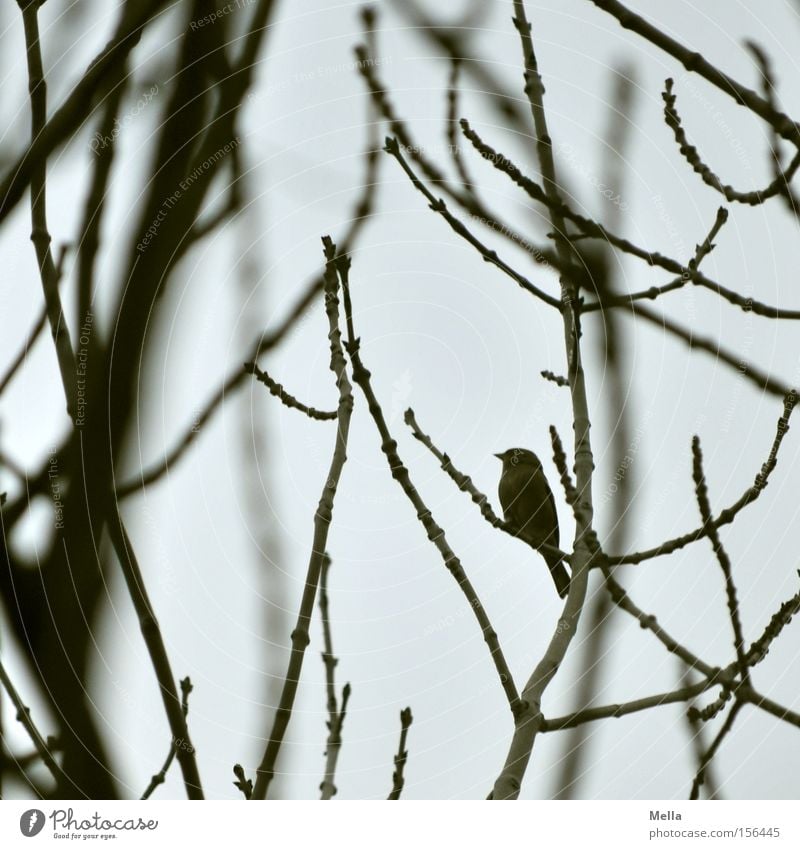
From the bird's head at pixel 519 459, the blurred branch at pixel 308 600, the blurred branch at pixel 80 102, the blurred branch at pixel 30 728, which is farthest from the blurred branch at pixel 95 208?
the bird's head at pixel 519 459

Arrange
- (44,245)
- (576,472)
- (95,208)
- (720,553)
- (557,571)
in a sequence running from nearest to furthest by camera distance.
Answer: (95,208)
(44,245)
(720,553)
(576,472)
(557,571)

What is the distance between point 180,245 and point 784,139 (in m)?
1.19

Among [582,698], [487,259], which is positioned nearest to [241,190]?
[487,259]

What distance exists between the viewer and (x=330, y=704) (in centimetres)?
177

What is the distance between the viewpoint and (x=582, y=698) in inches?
69.1

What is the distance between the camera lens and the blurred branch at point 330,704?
1707 millimetres

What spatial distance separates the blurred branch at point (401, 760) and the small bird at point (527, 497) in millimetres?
1821

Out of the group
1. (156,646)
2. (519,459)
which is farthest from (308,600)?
(519,459)

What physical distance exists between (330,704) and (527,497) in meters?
2.09

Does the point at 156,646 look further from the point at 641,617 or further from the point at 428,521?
the point at 641,617

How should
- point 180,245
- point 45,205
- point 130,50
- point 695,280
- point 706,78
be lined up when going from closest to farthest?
point 180,245 → point 45,205 → point 130,50 → point 706,78 → point 695,280

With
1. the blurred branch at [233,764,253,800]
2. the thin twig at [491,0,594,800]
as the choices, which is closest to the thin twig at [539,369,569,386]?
the thin twig at [491,0,594,800]
